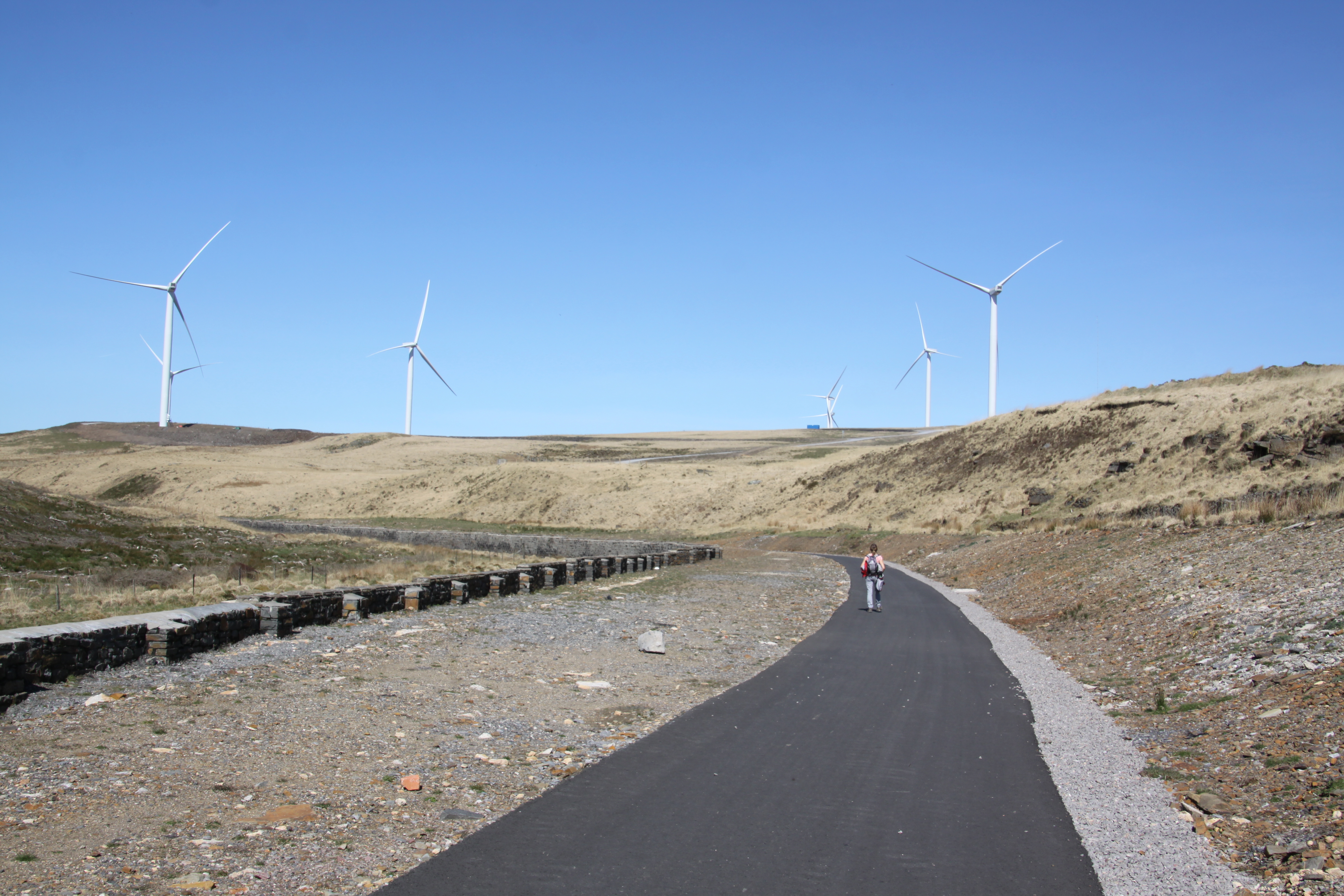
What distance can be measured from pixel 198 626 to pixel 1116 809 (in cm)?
1157

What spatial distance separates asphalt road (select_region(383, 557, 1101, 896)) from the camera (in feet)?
19.5

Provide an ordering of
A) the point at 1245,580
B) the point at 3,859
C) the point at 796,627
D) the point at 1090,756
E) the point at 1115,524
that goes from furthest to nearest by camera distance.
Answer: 1. the point at 1115,524
2. the point at 796,627
3. the point at 1245,580
4. the point at 1090,756
5. the point at 3,859

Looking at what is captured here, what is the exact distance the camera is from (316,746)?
8.83 metres

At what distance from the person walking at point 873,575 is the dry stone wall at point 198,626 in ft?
28.3

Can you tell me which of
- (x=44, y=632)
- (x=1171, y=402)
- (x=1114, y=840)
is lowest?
(x=1114, y=840)

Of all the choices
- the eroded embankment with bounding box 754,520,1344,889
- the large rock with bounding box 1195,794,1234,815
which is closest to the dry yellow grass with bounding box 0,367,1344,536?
the eroded embankment with bounding box 754,520,1344,889

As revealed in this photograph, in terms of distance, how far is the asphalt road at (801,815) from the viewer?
19.5 feet

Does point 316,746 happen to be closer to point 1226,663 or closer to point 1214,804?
point 1214,804

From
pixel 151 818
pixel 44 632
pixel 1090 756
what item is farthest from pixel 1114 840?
pixel 44 632

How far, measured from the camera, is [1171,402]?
59719 mm

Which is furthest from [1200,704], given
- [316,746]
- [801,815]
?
[316,746]

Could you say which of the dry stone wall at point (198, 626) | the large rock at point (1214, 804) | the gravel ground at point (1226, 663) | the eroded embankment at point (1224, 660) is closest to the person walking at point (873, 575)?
the eroded embankment at point (1224, 660)

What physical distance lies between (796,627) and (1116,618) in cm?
609

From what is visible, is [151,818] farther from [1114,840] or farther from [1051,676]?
[1051,676]
